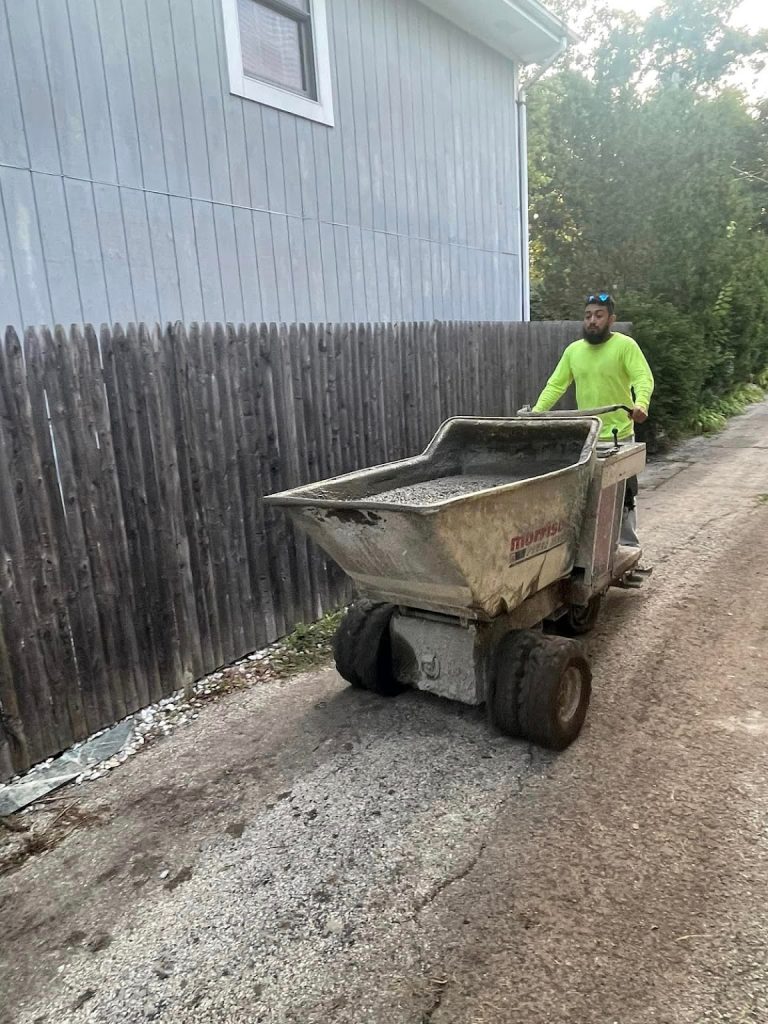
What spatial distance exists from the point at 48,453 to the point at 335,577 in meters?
2.52

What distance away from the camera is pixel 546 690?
350cm

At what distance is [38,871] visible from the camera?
3080 mm

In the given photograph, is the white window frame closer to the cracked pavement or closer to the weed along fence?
the weed along fence

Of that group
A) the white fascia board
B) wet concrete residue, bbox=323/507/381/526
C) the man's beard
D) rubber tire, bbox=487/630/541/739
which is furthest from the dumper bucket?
the white fascia board

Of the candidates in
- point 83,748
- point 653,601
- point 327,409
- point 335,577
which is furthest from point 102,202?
point 653,601

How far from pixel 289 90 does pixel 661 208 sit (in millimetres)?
11227

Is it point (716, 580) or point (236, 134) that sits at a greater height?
point (236, 134)

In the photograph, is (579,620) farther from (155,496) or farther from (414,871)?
(155,496)

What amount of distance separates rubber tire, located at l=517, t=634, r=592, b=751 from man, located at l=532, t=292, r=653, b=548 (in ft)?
6.82

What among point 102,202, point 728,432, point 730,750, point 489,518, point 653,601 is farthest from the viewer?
point 728,432

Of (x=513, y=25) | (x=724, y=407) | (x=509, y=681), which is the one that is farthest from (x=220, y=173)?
(x=724, y=407)

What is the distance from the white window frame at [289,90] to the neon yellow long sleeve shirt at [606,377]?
11.1 ft

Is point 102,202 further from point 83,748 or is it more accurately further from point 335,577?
point 83,748

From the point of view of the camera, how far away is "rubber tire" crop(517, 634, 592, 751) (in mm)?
3508
